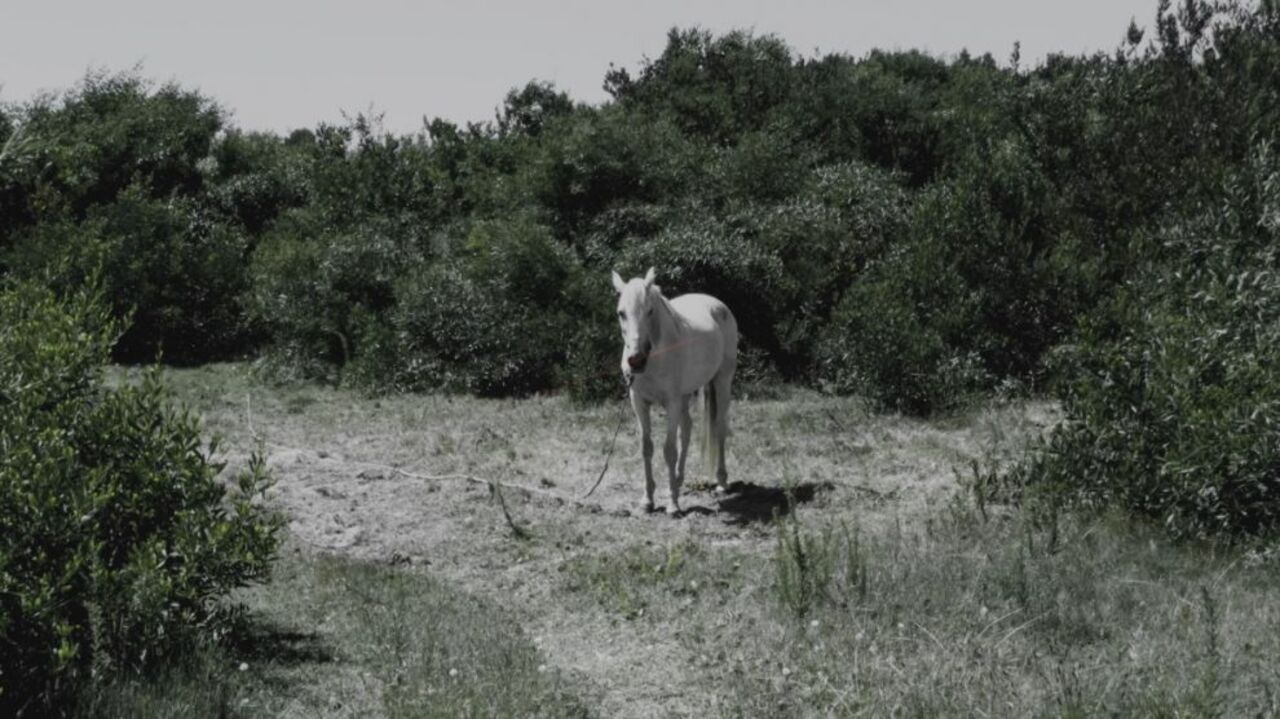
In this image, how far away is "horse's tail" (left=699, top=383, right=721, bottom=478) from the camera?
11805mm

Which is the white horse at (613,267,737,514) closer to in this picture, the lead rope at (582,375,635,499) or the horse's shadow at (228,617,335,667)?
the lead rope at (582,375,635,499)

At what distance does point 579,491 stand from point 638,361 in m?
2.23

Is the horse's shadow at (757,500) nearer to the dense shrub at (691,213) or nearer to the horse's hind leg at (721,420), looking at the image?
the horse's hind leg at (721,420)

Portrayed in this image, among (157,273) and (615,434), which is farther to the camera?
(157,273)

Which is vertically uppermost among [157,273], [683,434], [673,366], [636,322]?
[157,273]

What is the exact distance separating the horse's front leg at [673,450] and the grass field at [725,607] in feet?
0.74

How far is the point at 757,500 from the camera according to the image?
11.3 metres

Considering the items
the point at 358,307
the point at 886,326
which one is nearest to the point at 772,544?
the point at 886,326

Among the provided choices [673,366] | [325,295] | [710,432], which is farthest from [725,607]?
[325,295]

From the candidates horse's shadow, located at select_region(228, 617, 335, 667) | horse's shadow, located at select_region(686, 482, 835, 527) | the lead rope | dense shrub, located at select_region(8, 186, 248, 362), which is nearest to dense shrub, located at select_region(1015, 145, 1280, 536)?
horse's shadow, located at select_region(686, 482, 835, 527)

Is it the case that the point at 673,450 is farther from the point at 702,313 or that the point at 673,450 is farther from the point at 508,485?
the point at 508,485

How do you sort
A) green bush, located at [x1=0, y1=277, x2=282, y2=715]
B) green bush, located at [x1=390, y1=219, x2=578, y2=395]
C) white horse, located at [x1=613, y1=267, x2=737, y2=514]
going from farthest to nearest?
1. green bush, located at [x1=390, y1=219, x2=578, y2=395]
2. white horse, located at [x1=613, y1=267, x2=737, y2=514]
3. green bush, located at [x1=0, y1=277, x2=282, y2=715]

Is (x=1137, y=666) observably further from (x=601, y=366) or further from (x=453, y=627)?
(x=601, y=366)

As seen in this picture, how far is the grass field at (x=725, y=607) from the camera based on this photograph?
614 cm
